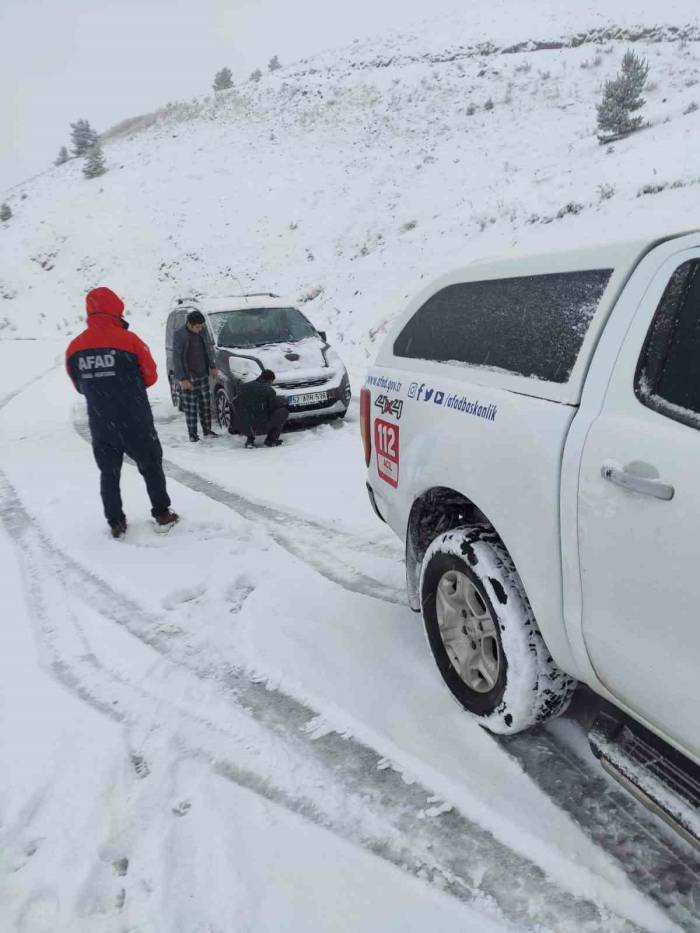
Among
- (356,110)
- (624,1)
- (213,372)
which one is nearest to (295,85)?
(356,110)

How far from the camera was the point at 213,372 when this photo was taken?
8.12 meters

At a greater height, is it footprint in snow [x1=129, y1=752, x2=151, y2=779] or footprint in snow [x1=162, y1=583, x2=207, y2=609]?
footprint in snow [x1=129, y1=752, x2=151, y2=779]

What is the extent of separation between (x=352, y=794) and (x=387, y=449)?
1.61 metres

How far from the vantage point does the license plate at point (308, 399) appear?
8.02 metres

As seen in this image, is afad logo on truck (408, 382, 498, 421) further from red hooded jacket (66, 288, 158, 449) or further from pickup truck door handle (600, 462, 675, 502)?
red hooded jacket (66, 288, 158, 449)

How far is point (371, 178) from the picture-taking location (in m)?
27.6

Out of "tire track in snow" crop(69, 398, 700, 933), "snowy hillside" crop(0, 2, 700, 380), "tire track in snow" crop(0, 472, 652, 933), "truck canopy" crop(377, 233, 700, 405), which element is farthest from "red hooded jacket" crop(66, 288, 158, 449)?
"snowy hillside" crop(0, 2, 700, 380)

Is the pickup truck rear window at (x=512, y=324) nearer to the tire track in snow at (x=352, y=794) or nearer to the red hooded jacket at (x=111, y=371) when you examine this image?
the tire track in snow at (x=352, y=794)

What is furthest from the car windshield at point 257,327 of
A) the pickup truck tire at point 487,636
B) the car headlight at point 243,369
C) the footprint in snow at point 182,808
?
the footprint in snow at point 182,808

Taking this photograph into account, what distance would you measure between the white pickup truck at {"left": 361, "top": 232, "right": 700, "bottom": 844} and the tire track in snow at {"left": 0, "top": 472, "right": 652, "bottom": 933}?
436mm

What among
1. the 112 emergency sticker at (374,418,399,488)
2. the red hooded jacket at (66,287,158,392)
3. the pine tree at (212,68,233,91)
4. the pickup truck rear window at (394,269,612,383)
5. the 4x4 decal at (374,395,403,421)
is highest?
the pine tree at (212,68,233,91)

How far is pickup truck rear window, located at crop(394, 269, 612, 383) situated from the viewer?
213 centimetres

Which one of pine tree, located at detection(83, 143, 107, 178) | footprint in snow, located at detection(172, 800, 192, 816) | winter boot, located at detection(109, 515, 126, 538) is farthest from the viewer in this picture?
pine tree, located at detection(83, 143, 107, 178)

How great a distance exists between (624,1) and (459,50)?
38.3 feet
